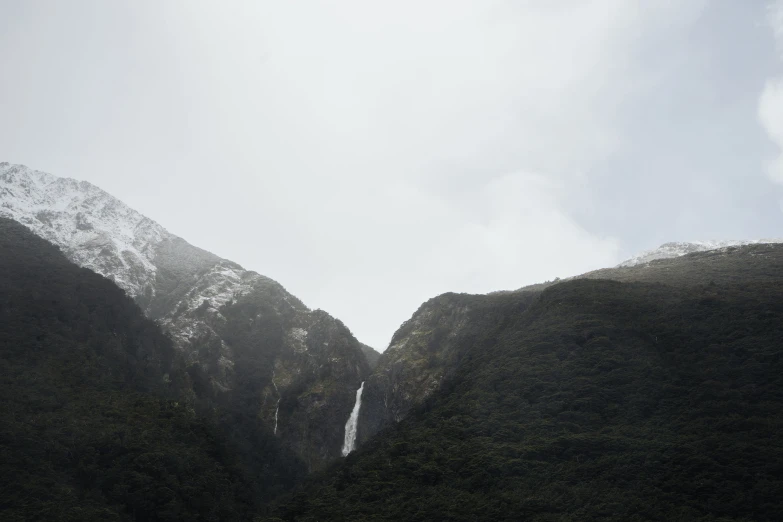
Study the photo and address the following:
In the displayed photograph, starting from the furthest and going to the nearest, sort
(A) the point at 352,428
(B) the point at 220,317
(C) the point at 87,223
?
(C) the point at 87,223 → (B) the point at 220,317 → (A) the point at 352,428

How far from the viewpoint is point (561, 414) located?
47.3 metres

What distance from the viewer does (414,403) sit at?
81.7 meters

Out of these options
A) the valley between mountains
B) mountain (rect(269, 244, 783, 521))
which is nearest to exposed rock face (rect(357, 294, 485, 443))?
the valley between mountains

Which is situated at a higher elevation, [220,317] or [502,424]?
[220,317]

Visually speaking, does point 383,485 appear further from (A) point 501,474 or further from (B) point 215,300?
(B) point 215,300

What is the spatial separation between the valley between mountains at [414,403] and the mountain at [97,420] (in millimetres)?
274

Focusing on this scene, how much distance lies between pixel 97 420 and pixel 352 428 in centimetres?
4892

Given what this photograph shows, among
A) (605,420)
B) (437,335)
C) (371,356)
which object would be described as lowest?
(605,420)

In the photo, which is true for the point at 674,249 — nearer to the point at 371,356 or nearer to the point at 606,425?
the point at 371,356

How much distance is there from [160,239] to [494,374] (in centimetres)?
12885

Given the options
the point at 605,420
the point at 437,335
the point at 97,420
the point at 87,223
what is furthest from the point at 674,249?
the point at 87,223

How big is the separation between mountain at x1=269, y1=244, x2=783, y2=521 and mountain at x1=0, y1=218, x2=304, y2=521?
14794mm

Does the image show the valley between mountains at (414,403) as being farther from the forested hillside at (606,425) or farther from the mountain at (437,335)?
the mountain at (437,335)

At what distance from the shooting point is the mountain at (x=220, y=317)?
9569 cm
